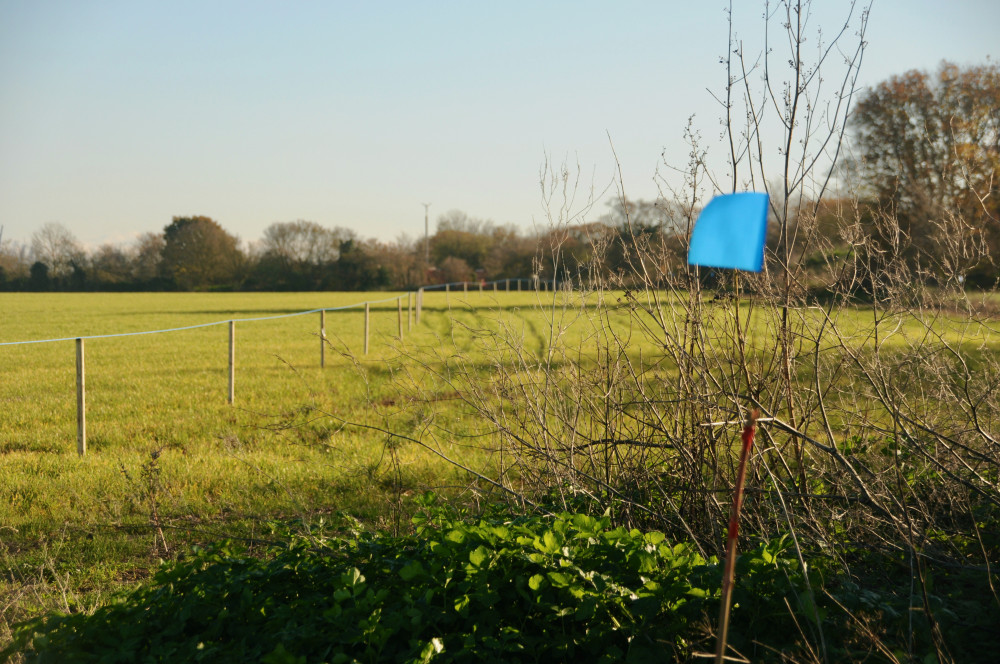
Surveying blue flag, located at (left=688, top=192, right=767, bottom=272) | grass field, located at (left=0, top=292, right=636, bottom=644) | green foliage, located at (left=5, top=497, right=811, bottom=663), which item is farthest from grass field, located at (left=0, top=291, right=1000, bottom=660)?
blue flag, located at (left=688, top=192, right=767, bottom=272)

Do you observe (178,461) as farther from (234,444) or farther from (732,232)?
(732,232)

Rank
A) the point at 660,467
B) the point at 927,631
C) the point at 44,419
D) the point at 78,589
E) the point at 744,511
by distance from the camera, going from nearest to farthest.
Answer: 1. the point at 927,631
2. the point at 744,511
3. the point at 78,589
4. the point at 660,467
5. the point at 44,419

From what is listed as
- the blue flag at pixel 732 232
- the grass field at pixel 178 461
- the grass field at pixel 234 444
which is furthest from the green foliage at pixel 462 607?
the blue flag at pixel 732 232

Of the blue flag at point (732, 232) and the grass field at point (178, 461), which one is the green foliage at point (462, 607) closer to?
the grass field at point (178, 461)

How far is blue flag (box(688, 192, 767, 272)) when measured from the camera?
1.88 meters

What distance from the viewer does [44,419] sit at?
8.67 meters

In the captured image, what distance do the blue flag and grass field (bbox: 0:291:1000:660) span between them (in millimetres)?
1563

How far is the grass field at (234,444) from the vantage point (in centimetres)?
413

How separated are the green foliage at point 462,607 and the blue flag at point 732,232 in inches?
45.7

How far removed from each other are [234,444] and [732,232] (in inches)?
235

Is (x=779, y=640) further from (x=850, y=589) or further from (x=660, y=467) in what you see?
(x=660, y=467)

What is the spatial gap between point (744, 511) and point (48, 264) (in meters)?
70.6

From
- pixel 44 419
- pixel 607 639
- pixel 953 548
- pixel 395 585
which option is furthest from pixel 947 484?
pixel 44 419

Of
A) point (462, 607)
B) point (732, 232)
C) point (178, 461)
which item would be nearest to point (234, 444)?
point (178, 461)
